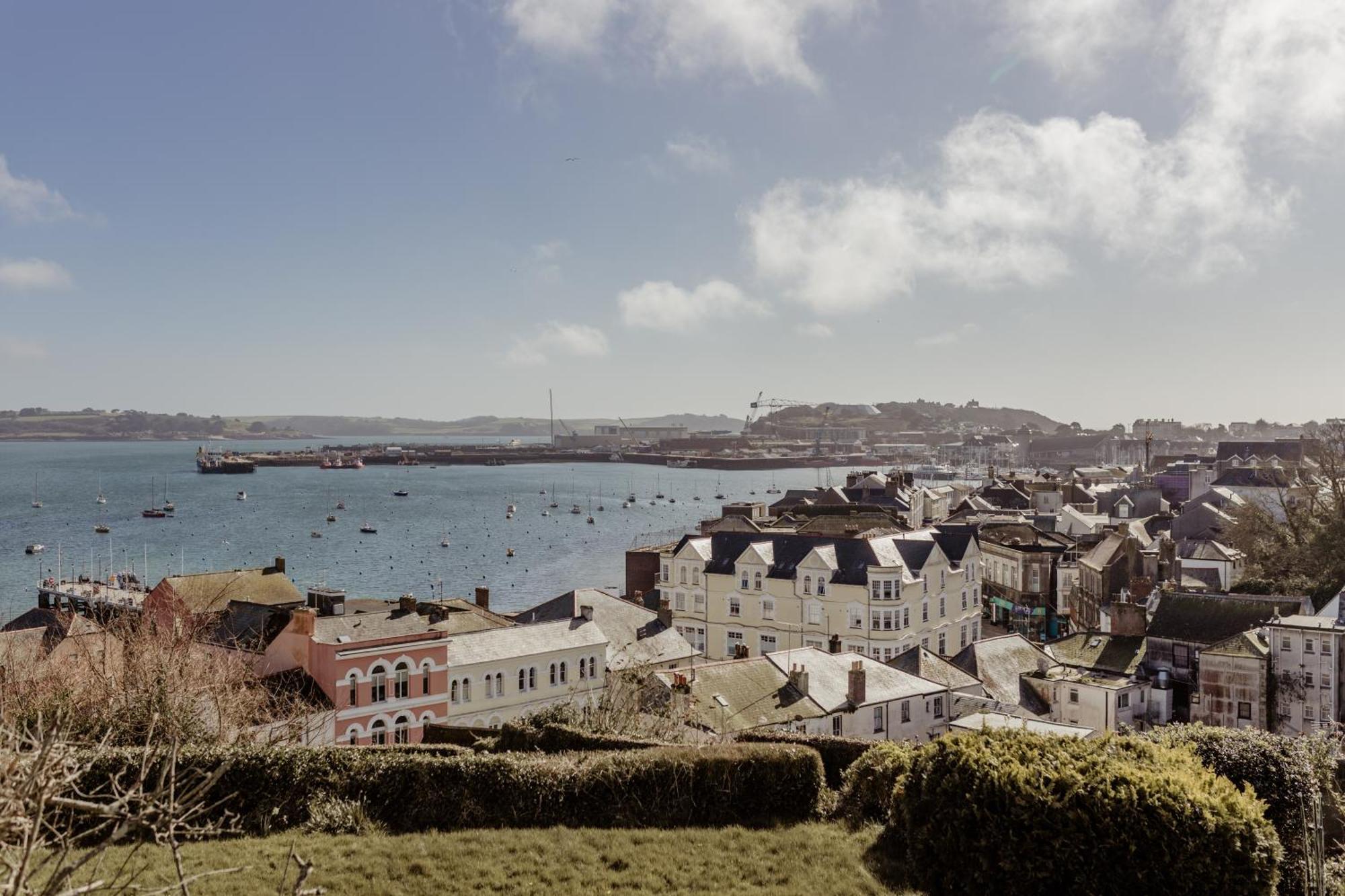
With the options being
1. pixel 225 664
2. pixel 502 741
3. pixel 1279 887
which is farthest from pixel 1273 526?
pixel 225 664

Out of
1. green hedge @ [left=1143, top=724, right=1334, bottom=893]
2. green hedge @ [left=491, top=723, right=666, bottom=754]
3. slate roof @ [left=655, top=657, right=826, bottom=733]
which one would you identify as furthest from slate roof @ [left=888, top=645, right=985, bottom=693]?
green hedge @ [left=491, top=723, right=666, bottom=754]

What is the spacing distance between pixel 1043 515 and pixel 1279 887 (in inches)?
3104

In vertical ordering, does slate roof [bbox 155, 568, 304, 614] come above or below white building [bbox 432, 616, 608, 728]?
above

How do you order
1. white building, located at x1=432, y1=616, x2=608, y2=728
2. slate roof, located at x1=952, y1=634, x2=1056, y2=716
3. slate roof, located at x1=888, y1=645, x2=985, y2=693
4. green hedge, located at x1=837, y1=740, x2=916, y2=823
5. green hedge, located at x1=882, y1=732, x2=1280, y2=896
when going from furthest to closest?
slate roof, located at x1=952, y1=634, x2=1056, y2=716, slate roof, located at x1=888, y1=645, x2=985, y2=693, white building, located at x1=432, y1=616, x2=608, y2=728, green hedge, located at x1=837, y1=740, x2=916, y2=823, green hedge, located at x1=882, y1=732, x2=1280, y2=896

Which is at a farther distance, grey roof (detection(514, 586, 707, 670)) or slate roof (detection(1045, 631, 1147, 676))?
grey roof (detection(514, 586, 707, 670))

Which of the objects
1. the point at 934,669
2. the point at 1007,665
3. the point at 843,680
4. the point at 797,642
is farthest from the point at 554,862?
the point at 797,642

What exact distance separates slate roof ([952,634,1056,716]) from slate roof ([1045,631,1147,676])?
1302mm

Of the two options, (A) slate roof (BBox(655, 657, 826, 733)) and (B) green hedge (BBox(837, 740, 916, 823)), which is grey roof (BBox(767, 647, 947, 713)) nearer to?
(A) slate roof (BBox(655, 657, 826, 733))

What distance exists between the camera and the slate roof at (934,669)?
108ft

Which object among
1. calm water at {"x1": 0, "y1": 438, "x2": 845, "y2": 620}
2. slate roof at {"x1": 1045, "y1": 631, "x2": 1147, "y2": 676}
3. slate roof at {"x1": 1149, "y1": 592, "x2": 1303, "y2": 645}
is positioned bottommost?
calm water at {"x1": 0, "y1": 438, "x2": 845, "y2": 620}

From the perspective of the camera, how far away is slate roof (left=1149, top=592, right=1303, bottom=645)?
3562cm

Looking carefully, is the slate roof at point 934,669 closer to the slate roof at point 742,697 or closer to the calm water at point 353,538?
the slate roof at point 742,697

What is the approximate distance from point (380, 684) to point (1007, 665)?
74.9 ft

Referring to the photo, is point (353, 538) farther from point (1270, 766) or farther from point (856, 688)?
point (1270, 766)
